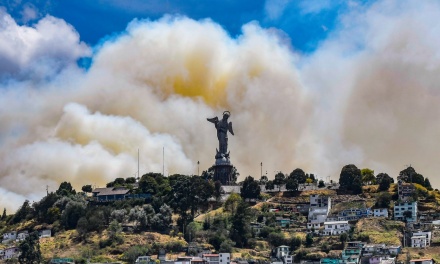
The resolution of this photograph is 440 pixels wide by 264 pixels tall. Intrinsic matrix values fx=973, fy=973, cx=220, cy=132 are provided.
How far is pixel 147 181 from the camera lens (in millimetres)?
111000

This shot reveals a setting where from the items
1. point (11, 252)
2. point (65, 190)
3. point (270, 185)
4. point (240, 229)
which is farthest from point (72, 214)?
point (270, 185)

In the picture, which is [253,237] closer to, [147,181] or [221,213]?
[221,213]

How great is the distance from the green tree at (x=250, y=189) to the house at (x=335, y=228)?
1286cm

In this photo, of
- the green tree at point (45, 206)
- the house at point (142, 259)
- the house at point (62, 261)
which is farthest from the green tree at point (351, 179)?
the house at point (62, 261)

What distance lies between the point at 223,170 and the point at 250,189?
7918 mm

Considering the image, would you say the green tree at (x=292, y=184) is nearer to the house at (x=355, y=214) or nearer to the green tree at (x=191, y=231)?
the house at (x=355, y=214)

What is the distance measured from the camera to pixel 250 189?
11069 centimetres

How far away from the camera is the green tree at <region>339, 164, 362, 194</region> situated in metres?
110

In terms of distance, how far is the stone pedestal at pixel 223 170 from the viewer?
4616 inches

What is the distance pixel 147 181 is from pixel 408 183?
29.5 m

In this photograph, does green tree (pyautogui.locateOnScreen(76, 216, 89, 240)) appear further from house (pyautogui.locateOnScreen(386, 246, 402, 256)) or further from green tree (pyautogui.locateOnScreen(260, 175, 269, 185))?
house (pyautogui.locateOnScreen(386, 246, 402, 256))

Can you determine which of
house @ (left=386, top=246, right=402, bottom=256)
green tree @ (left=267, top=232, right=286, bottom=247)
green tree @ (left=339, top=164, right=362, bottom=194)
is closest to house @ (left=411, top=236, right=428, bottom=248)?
house @ (left=386, top=246, right=402, bottom=256)

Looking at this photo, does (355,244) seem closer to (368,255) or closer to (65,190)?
(368,255)

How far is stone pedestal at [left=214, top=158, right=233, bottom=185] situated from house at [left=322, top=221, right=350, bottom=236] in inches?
783
